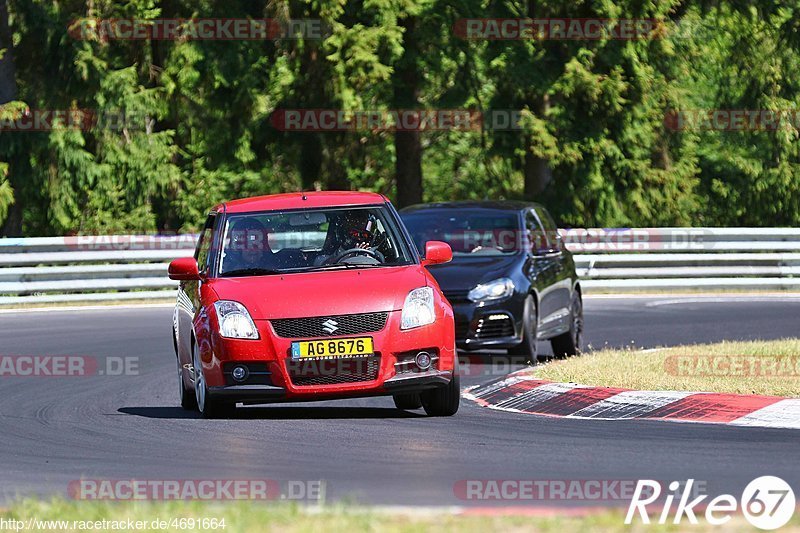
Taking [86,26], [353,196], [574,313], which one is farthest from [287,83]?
[353,196]

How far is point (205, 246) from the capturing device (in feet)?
44.2

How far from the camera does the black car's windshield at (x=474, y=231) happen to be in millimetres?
16703

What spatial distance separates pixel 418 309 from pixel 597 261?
16357 mm

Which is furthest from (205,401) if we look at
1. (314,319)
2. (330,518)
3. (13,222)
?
(13,222)

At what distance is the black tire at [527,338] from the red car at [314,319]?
12.3 feet

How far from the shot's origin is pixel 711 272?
2775 cm

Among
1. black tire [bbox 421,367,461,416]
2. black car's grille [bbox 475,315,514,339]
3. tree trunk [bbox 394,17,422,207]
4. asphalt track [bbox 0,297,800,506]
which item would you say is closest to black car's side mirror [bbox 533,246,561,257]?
black car's grille [bbox 475,315,514,339]

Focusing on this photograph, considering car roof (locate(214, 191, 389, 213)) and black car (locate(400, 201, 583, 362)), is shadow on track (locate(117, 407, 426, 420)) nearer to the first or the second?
car roof (locate(214, 191, 389, 213))

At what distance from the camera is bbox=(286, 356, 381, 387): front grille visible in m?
11.0

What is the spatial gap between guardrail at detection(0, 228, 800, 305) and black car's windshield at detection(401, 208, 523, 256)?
31.2 feet
